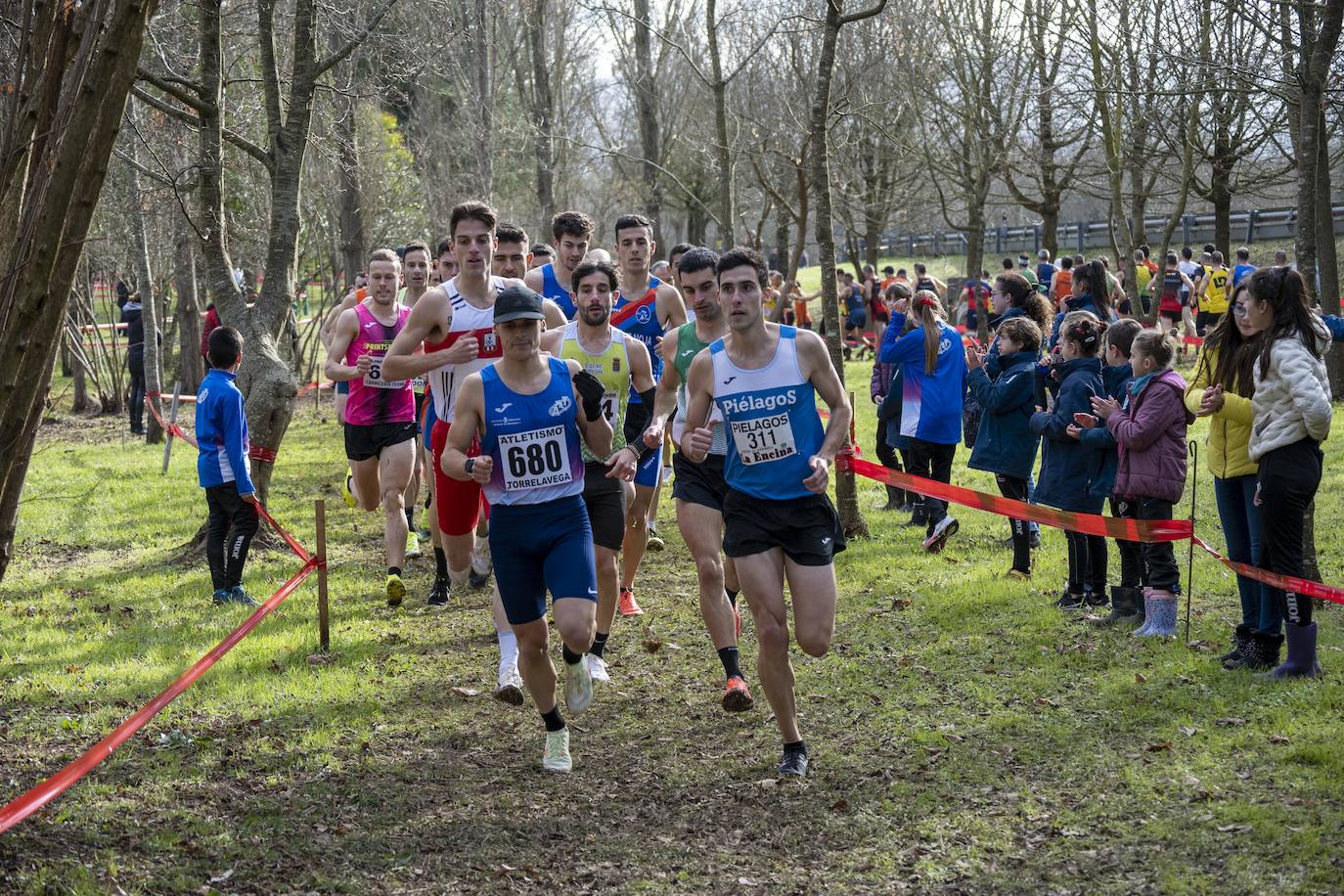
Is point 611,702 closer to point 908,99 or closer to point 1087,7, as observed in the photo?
point 1087,7

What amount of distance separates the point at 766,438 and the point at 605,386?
1477 mm

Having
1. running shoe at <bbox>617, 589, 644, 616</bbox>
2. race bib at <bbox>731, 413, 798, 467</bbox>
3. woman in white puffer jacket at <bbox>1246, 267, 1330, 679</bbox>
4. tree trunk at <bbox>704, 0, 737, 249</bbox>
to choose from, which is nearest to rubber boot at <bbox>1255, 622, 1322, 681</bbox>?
woman in white puffer jacket at <bbox>1246, 267, 1330, 679</bbox>

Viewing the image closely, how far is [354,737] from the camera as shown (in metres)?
6.62

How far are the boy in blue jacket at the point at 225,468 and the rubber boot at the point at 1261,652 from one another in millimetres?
6483

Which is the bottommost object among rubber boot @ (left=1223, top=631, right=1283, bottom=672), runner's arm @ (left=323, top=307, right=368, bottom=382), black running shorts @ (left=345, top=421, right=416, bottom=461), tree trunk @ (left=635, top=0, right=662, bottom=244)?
rubber boot @ (left=1223, top=631, right=1283, bottom=672)

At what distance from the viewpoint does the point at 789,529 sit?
570 cm

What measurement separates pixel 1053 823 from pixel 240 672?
4.78m

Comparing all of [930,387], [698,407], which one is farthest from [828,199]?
[698,407]

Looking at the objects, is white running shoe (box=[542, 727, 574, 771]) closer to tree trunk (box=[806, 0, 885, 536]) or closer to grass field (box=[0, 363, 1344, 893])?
grass field (box=[0, 363, 1344, 893])

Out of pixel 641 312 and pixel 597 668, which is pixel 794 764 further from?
pixel 641 312

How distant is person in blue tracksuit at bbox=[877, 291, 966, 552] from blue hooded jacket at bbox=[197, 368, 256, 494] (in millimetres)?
5325

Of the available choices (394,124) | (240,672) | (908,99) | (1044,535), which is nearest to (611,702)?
(240,672)

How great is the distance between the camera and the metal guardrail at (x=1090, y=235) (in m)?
40.7

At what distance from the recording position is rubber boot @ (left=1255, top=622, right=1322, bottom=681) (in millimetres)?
6609
